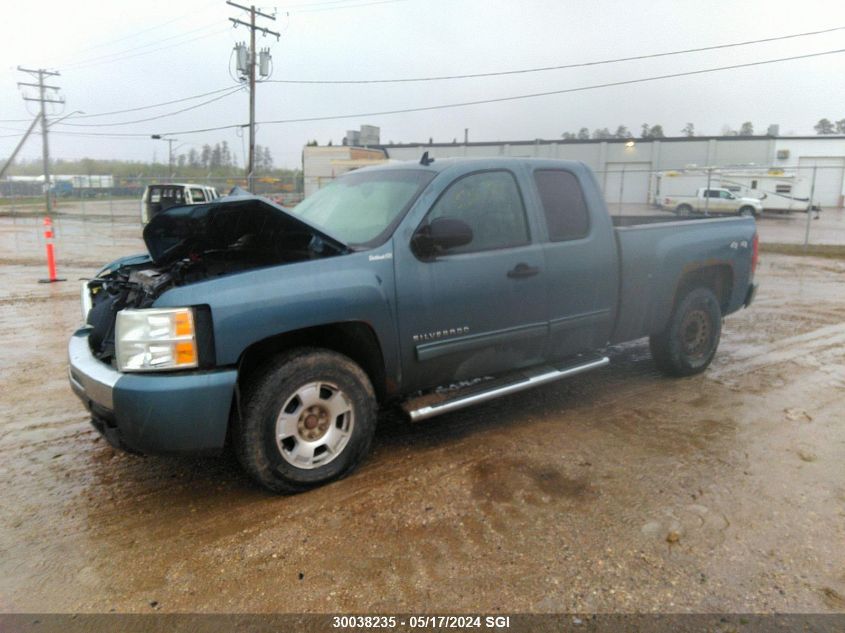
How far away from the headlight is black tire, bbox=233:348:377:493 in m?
0.42

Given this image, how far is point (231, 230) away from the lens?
12.5ft

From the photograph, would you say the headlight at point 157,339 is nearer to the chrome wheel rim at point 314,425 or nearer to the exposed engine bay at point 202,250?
the exposed engine bay at point 202,250

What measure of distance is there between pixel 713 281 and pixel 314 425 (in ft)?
14.0

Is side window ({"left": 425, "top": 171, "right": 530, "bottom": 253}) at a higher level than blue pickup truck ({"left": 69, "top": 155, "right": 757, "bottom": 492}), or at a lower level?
higher

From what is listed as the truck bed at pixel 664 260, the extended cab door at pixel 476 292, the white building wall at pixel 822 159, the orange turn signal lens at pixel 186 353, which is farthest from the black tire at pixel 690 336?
the white building wall at pixel 822 159

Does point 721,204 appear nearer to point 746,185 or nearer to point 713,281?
point 746,185

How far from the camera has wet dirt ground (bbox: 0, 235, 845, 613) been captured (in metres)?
2.63

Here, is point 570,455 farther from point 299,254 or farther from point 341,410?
point 299,254

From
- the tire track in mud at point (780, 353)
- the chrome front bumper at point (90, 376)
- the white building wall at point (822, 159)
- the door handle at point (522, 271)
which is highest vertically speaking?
the white building wall at point (822, 159)

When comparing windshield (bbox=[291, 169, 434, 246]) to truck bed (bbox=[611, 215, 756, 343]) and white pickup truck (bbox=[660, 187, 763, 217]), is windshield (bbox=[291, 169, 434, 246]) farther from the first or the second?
white pickup truck (bbox=[660, 187, 763, 217])

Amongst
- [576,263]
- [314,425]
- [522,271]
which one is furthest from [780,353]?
[314,425]

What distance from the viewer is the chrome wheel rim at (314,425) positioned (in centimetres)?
332

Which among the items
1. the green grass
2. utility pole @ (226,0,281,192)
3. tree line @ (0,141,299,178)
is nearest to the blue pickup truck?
the green grass

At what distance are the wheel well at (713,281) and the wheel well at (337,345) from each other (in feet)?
9.97
